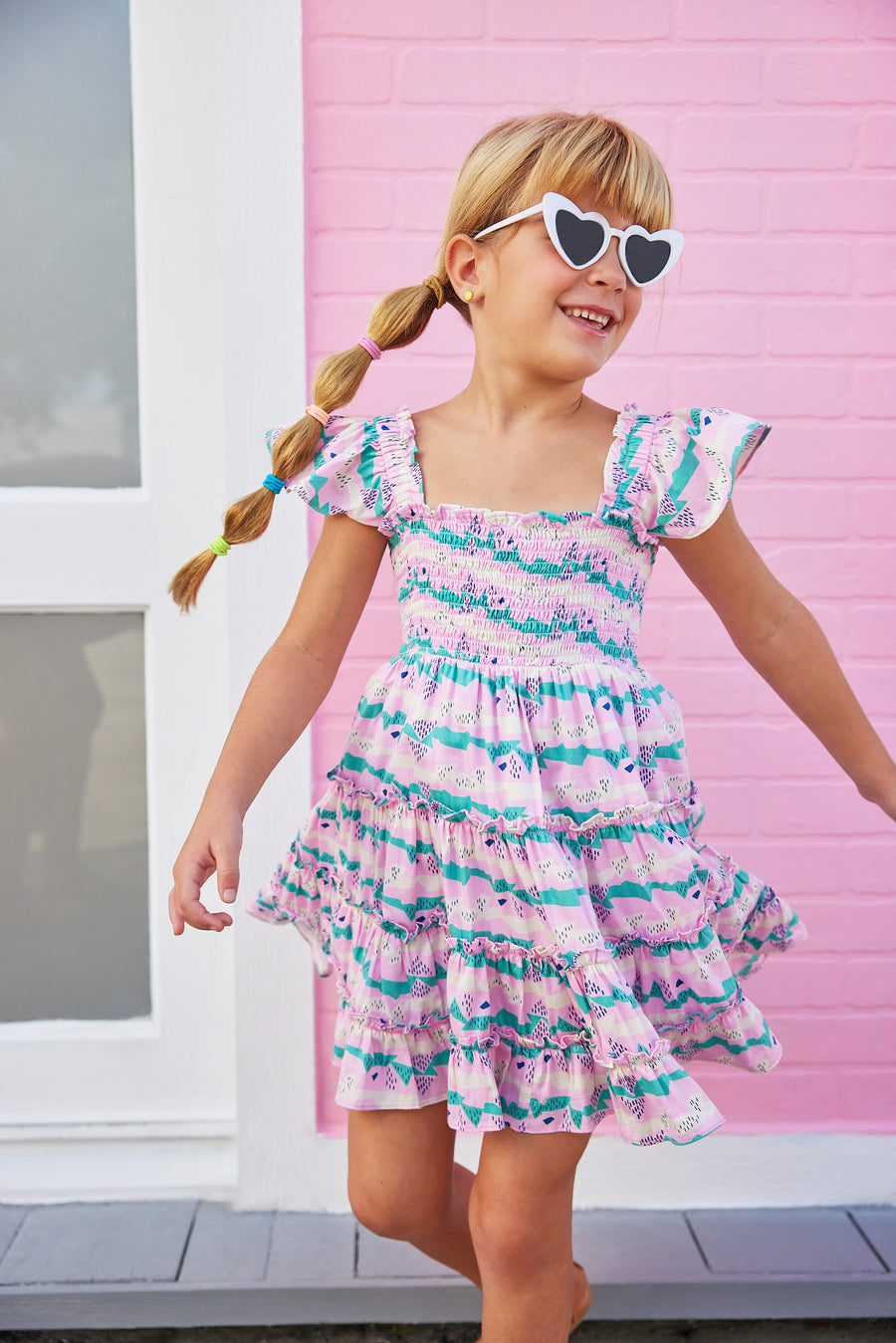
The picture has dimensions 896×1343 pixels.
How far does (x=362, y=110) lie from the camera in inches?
69.3

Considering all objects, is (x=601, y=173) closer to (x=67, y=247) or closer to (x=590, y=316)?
(x=590, y=316)

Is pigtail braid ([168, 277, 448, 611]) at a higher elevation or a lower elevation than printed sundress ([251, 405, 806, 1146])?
higher

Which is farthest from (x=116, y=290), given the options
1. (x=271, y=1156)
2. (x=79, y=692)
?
(x=271, y=1156)

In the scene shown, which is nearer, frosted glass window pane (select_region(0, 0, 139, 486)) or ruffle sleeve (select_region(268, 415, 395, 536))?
ruffle sleeve (select_region(268, 415, 395, 536))

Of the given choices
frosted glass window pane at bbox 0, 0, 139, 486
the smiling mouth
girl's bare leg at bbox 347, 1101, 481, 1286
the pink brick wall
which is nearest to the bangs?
the smiling mouth

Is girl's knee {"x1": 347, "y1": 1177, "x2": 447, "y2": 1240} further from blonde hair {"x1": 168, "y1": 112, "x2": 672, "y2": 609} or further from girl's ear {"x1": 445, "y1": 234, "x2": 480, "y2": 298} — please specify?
girl's ear {"x1": 445, "y1": 234, "x2": 480, "y2": 298}

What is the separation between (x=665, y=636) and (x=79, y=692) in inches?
39.6

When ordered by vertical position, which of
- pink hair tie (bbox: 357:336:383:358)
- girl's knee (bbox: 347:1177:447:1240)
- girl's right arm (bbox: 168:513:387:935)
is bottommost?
girl's knee (bbox: 347:1177:447:1240)

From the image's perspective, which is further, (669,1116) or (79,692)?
(79,692)

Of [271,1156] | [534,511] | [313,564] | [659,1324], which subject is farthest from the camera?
[271,1156]

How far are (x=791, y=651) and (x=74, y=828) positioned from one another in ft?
4.20

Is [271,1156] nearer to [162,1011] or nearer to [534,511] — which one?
[162,1011]

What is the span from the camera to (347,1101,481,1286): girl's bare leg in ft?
4.33

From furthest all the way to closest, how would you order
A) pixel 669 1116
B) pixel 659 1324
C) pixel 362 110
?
pixel 362 110 → pixel 659 1324 → pixel 669 1116
